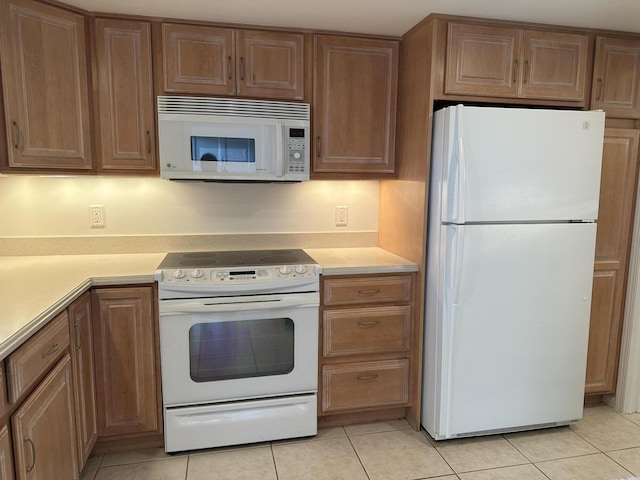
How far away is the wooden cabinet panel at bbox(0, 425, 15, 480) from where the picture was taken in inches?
45.8

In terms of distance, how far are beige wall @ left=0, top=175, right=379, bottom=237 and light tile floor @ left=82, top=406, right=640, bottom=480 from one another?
1.21 metres

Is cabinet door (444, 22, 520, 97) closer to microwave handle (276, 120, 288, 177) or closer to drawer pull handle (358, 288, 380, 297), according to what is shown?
microwave handle (276, 120, 288, 177)

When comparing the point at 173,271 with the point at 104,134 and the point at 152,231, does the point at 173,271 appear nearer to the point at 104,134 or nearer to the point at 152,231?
the point at 152,231

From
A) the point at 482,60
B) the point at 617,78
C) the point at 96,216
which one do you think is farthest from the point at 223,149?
the point at 617,78

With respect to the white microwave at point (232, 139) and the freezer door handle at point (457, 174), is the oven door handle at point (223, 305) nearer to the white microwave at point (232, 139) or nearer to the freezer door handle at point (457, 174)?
the white microwave at point (232, 139)

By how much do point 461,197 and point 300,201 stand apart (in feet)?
3.46

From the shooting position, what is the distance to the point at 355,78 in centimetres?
241

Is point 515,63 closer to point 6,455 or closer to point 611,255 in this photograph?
point 611,255

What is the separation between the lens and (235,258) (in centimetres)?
236

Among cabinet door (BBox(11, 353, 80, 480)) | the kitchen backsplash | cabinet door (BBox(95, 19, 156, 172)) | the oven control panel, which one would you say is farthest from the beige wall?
cabinet door (BBox(11, 353, 80, 480))

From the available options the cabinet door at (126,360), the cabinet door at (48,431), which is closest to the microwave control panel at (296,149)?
the cabinet door at (126,360)

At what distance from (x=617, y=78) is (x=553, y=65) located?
1.35ft

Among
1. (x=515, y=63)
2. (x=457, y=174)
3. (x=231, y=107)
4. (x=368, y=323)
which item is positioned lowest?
(x=368, y=323)

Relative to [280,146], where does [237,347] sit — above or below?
below
